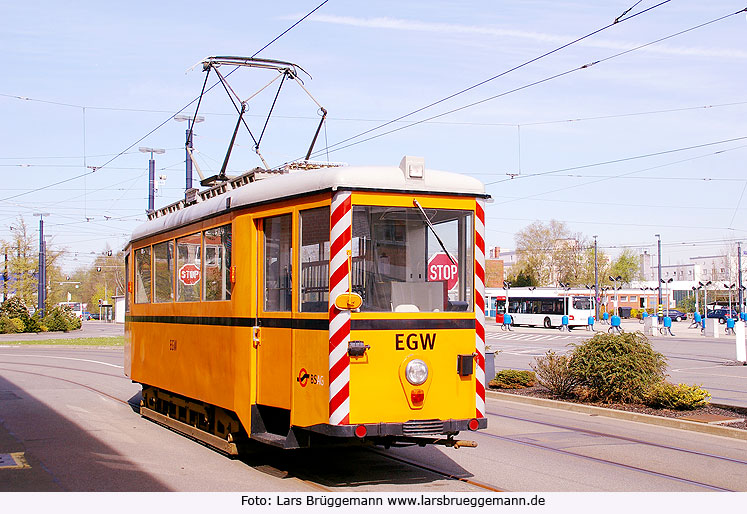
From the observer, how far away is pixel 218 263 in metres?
9.91

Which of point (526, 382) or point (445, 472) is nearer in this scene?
point (445, 472)

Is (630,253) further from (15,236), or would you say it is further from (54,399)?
(54,399)

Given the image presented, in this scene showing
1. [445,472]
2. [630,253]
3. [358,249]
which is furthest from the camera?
[630,253]

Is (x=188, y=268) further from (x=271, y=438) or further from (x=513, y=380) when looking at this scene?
(x=513, y=380)

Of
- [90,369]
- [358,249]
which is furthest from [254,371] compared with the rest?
[90,369]

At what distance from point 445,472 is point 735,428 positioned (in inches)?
Answer: 212

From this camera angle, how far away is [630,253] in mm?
118562

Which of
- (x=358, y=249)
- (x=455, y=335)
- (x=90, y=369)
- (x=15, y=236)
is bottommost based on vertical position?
(x=90, y=369)

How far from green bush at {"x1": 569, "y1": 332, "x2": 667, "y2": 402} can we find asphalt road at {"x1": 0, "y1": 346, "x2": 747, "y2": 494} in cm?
86

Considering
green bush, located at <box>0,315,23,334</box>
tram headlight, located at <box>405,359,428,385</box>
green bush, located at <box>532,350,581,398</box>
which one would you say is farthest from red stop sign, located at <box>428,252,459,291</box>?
green bush, located at <box>0,315,23,334</box>

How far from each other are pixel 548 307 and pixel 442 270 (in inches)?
2276

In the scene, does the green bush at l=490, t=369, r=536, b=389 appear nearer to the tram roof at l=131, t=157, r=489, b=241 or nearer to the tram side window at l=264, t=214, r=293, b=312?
the tram roof at l=131, t=157, r=489, b=241

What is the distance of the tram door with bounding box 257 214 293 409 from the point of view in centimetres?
838

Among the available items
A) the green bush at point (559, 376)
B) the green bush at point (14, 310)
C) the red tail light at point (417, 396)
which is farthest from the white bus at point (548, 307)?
the red tail light at point (417, 396)
